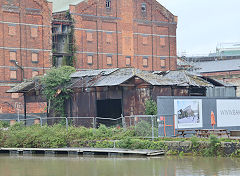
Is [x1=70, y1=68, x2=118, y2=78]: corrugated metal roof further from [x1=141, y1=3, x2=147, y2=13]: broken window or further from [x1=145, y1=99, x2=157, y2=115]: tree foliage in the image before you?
[x1=141, y1=3, x2=147, y2=13]: broken window

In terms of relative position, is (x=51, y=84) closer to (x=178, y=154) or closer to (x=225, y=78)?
(x=178, y=154)

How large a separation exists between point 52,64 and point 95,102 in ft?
77.6

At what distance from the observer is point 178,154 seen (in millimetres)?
25781

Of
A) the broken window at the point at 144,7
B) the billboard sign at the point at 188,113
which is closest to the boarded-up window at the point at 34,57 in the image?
the broken window at the point at 144,7

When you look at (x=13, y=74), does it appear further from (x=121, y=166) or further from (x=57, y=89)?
(x=121, y=166)

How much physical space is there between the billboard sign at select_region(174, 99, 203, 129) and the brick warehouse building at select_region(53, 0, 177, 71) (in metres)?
34.3

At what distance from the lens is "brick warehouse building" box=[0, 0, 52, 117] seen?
57.4 m

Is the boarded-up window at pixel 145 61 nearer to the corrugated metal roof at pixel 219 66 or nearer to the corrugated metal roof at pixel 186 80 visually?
the corrugated metal roof at pixel 219 66

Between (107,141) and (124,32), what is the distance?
131 feet

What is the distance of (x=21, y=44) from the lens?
193 ft

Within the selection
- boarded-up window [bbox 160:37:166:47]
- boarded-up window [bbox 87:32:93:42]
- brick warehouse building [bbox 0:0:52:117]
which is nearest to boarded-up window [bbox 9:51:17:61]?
brick warehouse building [bbox 0:0:52:117]

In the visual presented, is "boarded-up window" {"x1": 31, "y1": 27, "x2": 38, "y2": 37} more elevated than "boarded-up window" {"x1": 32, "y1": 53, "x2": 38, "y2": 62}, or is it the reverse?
"boarded-up window" {"x1": 31, "y1": 27, "x2": 38, "y2": 37}

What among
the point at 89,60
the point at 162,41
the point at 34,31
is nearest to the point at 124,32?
the point at 162,41

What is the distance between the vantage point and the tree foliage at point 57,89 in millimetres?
40750
